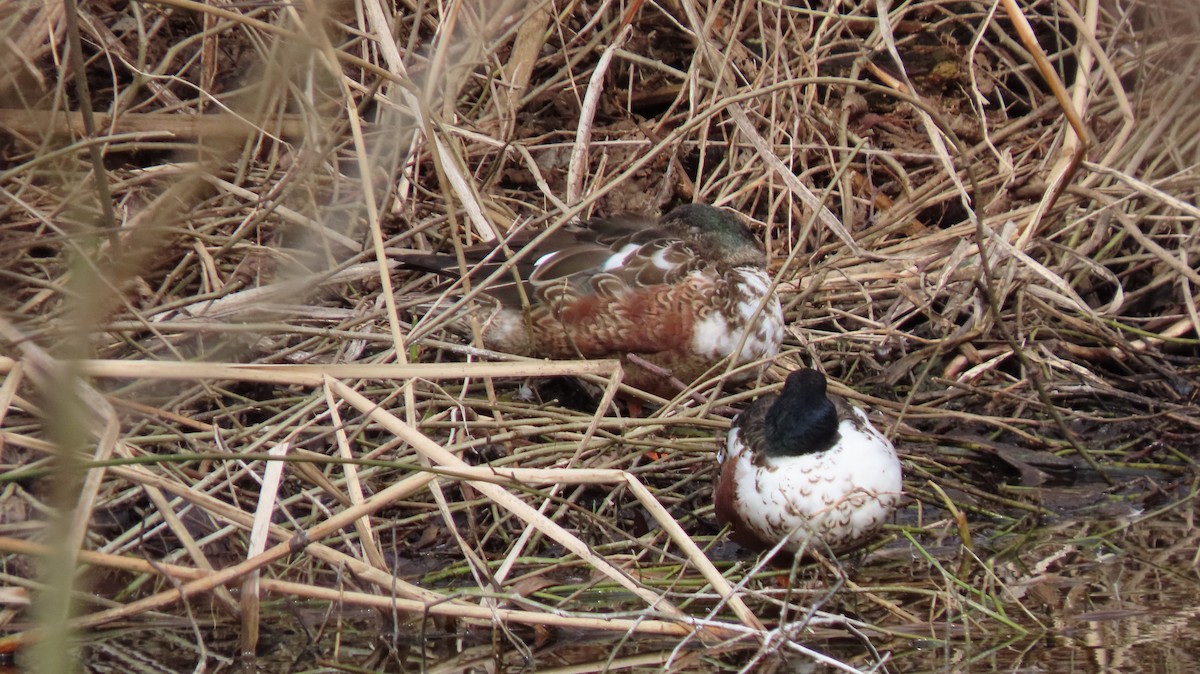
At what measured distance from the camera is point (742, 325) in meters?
4.15

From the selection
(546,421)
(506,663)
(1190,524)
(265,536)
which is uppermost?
(265,536)

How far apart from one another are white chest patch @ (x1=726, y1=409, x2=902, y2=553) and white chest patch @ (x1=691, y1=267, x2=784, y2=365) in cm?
86

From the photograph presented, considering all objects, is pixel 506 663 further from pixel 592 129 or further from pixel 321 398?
pixel 592 129

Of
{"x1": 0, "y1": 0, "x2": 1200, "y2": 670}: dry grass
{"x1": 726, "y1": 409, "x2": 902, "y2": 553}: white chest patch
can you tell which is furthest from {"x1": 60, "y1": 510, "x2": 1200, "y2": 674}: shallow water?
{"x1": 726, "y1": 409, "x2": 902, "y2": 553}: white chest patch

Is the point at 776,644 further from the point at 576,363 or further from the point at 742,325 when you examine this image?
the point at 742,325

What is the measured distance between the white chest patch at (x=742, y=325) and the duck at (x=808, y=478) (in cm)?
77

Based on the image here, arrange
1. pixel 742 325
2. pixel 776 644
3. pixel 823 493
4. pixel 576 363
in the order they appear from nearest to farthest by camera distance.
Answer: pixel 776 644, pixel 576 363, pixel 823 493, pixel 742 325

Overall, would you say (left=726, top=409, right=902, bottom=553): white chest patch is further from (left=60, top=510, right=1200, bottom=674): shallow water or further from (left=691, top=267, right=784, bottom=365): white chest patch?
(left=691, top=267, right=784, bottom=365): white chest patch

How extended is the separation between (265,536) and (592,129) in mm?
2748

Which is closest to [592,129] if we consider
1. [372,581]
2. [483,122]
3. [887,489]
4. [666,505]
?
[483,122]

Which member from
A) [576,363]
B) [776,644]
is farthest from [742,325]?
[776,644]

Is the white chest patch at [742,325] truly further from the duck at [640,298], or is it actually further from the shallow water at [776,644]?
the shallow water at [776,644]

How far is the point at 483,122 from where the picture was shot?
4949mm

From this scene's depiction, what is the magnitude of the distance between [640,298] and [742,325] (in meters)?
0.33
